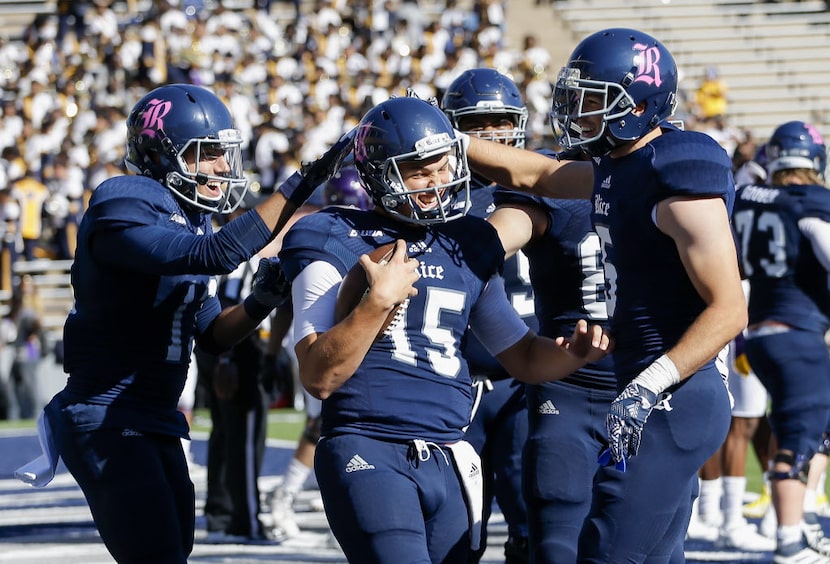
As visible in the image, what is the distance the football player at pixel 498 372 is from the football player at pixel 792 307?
1713mm

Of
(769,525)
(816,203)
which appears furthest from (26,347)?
(816,203)

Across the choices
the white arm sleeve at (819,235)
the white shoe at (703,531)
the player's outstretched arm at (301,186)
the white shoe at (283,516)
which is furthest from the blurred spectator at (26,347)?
the player's outstretched arm at (301,186)

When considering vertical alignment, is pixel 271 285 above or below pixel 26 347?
above

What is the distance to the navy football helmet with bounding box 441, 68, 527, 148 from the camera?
5.50 meters

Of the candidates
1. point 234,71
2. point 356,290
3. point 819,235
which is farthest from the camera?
point 234,71

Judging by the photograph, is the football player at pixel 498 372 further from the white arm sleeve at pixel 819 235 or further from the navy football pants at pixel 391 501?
the white arm sleeve at pixel 819 235

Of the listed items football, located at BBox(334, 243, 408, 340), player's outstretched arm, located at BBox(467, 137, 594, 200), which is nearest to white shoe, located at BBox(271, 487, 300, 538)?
player's outstretched arm, located at BBox(467, 137, 594, 200)

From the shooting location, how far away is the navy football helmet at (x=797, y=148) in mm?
6836

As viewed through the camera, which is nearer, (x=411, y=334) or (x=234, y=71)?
(x=411, y=334)

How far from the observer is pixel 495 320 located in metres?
3.97

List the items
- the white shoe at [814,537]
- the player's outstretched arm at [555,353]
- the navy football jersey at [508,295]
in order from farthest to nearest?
the white shoe at [814,537] → the navy football jersey at [508,295] → the player's outstretched arm at [555,353]

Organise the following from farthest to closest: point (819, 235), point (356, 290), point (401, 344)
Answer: point (819, 235) < point (401, 344) < point (356, 290)

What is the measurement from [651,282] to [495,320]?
0.45 metres

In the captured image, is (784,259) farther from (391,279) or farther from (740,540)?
(391,279)
